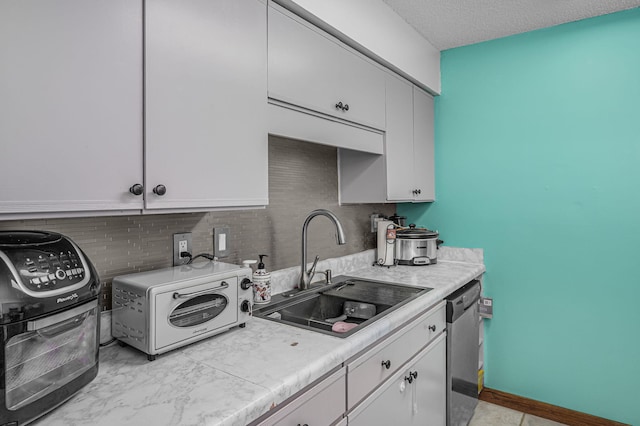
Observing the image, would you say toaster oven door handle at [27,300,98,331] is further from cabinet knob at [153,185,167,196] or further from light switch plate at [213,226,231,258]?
light switch plate at [213,226,231,258]

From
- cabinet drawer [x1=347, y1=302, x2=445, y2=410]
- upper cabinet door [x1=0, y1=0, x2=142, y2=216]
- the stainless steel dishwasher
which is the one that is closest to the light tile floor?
the stainless steel dishwasher

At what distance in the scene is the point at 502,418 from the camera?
2.40 metres

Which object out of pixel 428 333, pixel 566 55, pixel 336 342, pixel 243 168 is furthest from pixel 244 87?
pixel 566 55

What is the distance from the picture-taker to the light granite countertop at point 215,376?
2.68ft

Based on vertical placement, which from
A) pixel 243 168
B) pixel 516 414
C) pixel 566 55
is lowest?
pixel 516 414

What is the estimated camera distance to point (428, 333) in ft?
5.91

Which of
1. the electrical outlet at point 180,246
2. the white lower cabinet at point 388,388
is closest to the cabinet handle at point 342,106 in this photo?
the electrical outlet at point 180,246

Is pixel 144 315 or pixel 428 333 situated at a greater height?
pixel 144 315

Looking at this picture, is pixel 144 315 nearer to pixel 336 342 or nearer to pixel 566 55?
pixel 336 342

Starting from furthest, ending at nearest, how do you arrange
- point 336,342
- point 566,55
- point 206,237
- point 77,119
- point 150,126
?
1. point 566,55
2. point 206,237
3. point 336,342
4. point 150,126
5. point 77,119

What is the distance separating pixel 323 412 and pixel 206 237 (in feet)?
2.74

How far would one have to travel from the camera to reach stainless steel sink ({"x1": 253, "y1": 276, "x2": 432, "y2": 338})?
1688 millimetres

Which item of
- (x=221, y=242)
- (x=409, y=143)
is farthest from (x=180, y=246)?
(x=409, y=143)

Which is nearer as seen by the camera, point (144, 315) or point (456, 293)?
point (144, 315)
